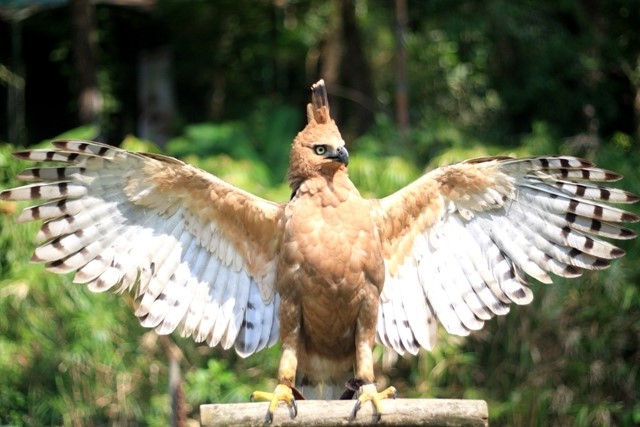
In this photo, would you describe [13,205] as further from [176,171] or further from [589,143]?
[589,143]

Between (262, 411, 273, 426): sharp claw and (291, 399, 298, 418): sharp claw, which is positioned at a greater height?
(291, 399, 298, 418): sharp claw

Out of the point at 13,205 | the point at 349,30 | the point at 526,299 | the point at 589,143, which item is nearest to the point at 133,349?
the point at 13,205

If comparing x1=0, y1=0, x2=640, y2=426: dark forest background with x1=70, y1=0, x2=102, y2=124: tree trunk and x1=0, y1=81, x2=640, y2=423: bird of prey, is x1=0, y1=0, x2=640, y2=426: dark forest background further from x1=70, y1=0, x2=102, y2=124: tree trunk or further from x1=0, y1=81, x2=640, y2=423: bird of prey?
x1=0, y1=81, x2=640, y2=423: bird of prey

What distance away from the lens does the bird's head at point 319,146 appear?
4.36 m

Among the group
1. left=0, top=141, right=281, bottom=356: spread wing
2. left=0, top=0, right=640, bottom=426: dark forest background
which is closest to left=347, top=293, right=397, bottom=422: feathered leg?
left=0, top=141, right=281, bottom=356: spread wing

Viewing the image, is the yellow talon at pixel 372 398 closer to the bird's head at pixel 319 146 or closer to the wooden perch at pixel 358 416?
the wooden perch at pixel 358 416

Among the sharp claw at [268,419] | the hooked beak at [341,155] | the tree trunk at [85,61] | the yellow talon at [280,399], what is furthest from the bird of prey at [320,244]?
the tree trunk at [85,61]

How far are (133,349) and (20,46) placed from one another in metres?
5.73

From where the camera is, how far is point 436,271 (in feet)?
15.6

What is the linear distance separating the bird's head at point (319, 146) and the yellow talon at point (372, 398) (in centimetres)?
96

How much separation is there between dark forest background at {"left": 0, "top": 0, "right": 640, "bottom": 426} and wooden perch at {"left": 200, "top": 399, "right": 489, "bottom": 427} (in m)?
1.58

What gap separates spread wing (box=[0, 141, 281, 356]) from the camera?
14.3 feet

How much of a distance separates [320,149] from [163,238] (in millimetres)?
839

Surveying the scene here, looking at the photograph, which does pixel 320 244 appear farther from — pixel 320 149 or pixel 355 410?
pixel 355 410
